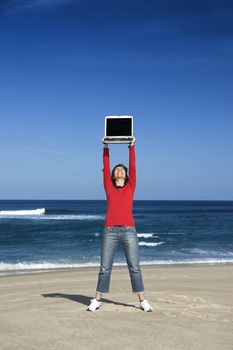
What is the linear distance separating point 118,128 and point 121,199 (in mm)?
996

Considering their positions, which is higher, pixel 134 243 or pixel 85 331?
pixel 134 243

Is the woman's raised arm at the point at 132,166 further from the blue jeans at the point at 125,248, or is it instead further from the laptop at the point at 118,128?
the blue jeans at the point at 125,248

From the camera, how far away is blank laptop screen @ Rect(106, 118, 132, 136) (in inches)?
263

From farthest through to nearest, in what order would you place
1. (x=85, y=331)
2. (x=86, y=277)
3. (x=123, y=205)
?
(x=86, y=277) → (x=123, y=205) → (x=85, y=331)

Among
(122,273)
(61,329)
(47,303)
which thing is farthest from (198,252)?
(61,329)

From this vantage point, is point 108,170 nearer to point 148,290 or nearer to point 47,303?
point 47,303

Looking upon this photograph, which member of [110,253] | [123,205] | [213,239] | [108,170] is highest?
[108,170]

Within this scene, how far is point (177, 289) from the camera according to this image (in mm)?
9320

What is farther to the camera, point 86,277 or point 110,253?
point 86,277

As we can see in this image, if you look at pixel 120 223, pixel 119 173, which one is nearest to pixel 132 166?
pixel 119 173

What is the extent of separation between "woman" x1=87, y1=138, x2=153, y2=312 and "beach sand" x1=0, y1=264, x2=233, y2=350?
0.50 meters

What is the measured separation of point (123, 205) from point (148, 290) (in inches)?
122

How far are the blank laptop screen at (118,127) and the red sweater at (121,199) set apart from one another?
0.73 ft

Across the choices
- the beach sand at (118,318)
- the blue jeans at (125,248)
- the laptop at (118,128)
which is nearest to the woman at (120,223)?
the blue jeans at (125,248)
